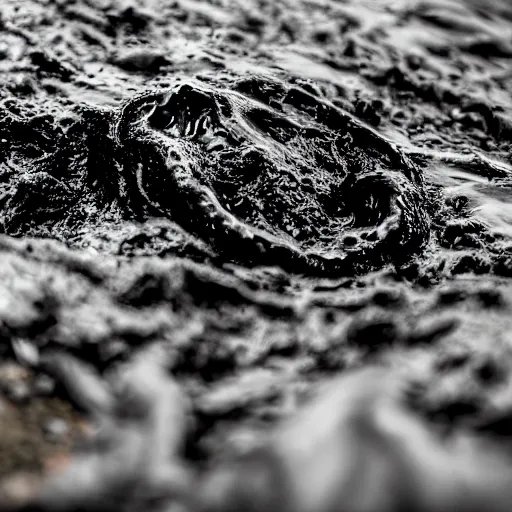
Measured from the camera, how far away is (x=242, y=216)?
2.30 metres

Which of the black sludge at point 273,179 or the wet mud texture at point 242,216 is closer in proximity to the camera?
the wet mud texture at point 242,216

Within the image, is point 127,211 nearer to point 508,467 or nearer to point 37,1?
point 508,467

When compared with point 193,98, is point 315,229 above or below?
below

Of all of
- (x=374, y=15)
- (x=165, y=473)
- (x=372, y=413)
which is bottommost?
(x=165, y=473)

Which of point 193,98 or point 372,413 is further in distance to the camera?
point 193,98

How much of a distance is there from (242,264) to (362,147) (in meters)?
1.02

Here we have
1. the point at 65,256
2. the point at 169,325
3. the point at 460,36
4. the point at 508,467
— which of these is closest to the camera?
the point at 508,467

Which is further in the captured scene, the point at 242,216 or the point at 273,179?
the point at 273,179

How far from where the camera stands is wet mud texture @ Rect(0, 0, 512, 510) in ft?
5.42

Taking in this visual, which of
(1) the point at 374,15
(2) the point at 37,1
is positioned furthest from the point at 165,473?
(1) the point at 374,15

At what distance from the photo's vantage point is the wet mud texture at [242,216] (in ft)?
5.42

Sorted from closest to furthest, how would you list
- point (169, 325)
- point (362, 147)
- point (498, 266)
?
point (169, 325) < point (498, 266) < point (362, 147)

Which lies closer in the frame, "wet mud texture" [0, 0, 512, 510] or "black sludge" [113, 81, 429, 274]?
"wet mud texture" [0, 0, 512, 510]

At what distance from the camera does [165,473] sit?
1.31 metres
